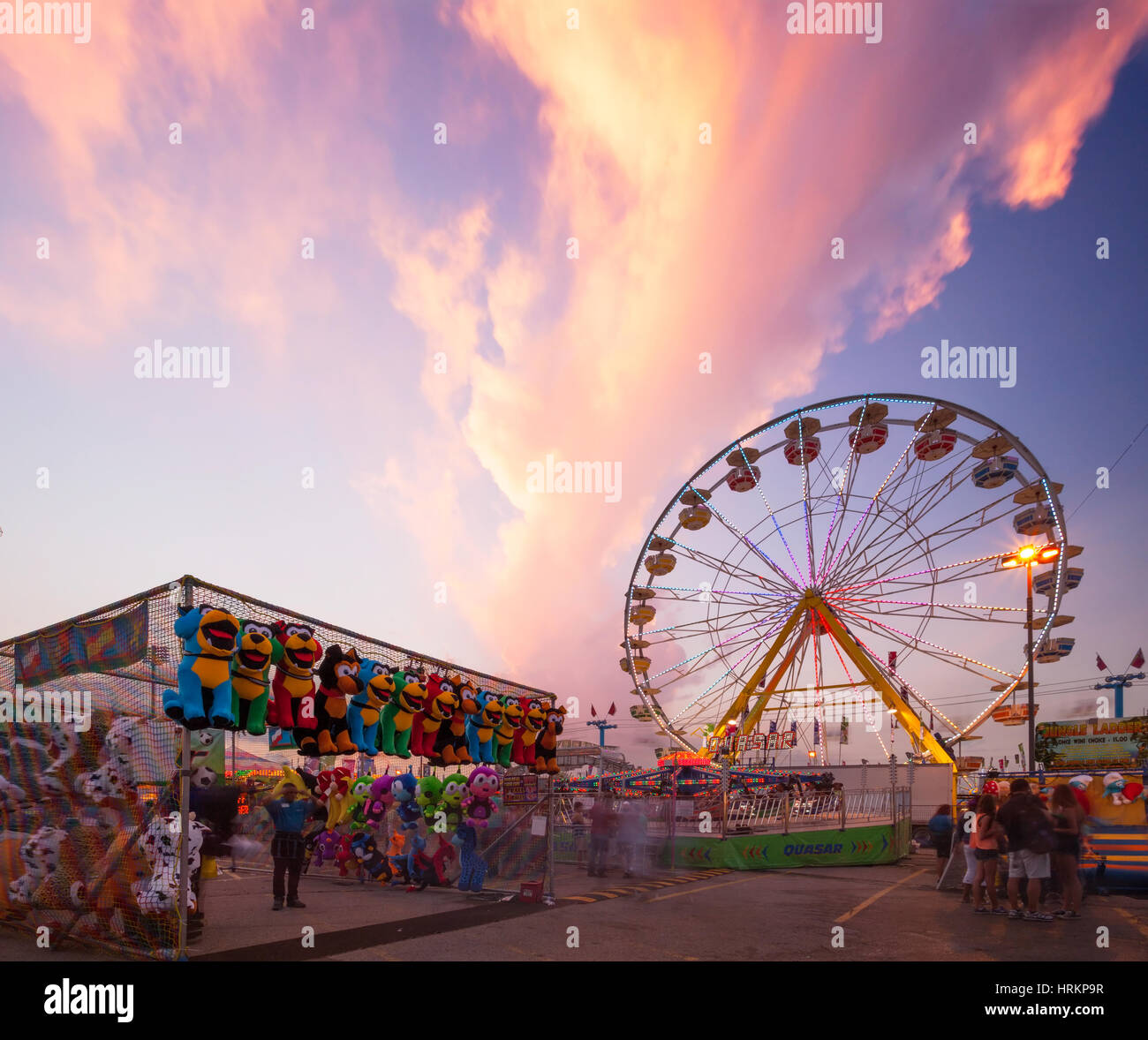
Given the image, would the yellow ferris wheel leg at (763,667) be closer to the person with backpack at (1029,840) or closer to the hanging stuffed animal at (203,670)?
the person with backpack at (1029,840)

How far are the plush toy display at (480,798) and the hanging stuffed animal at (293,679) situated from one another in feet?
14.9

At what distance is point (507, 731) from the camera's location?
12.5m

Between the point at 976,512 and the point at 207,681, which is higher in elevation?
the point at 976,512

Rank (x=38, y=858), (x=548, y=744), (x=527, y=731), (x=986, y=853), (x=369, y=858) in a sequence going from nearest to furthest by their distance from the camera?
(x=38, y=858)
(x=986, y=853)
(x=527, y=731)
(x=548, y=744)
(x=369, y=858)

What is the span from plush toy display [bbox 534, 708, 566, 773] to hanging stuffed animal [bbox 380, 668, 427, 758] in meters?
3.03

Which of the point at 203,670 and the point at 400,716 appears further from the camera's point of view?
the point at 400,716

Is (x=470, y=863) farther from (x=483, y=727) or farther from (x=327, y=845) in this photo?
(x=327, y=845)

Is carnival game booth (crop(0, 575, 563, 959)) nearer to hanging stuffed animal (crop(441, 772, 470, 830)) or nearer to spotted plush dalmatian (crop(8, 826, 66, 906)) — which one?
spotted plush dalmatian (crop(8, 826, 66, 906))

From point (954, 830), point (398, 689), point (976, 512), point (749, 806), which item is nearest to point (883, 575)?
point (976, 512)

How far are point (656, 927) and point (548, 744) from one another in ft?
14.4

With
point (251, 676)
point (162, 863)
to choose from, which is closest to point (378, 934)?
point (162, 863)

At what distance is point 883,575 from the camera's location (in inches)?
1040
